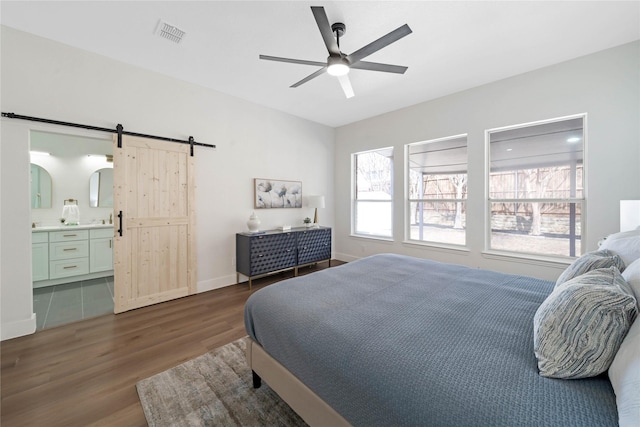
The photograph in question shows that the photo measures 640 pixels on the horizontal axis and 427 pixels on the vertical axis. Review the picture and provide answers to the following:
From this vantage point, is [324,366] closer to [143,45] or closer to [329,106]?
[143,45]

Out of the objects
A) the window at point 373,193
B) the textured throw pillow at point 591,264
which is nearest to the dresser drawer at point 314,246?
the window at point 373,193

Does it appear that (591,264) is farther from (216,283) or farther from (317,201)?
(216,283)

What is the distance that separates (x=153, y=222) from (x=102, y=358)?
5.31 ft

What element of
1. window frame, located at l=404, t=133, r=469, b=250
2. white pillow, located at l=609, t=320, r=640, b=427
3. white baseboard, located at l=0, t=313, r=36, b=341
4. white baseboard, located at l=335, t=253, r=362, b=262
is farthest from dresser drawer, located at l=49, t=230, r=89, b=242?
white pillow, located at l=609, t=320, r=640, b=427

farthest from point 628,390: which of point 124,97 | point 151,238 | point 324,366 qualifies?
point 124,97

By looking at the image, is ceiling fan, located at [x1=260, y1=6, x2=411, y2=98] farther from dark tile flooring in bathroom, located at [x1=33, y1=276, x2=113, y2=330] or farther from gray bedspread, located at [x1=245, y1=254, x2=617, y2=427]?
dark tile flooring in bathroom, located at [x1=33, y1=276, x2=113, y2=330]

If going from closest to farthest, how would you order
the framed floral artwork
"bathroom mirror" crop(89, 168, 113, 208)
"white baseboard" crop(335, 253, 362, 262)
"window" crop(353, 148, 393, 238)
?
the framed floral artwork, "bathroom mirror" crop(89, 168, 113, 208), "window" crop(353, 148, 393, 238), "white baseboard" crop(335, 253, 362, 262)

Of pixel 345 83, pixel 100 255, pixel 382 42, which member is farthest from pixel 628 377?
pixel 100 255

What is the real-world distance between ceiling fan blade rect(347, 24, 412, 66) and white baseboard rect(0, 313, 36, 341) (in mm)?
4028

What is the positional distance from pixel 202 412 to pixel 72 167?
4975 mm

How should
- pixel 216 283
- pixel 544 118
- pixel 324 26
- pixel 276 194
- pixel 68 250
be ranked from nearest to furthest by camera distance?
pixel 324 26, pixel 544 118, pixel 216 283, pixel 68 250, pixel 276 194

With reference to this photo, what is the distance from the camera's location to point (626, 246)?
1607mm

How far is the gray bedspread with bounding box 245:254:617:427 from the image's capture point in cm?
82

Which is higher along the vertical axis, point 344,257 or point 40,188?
point 40,188
